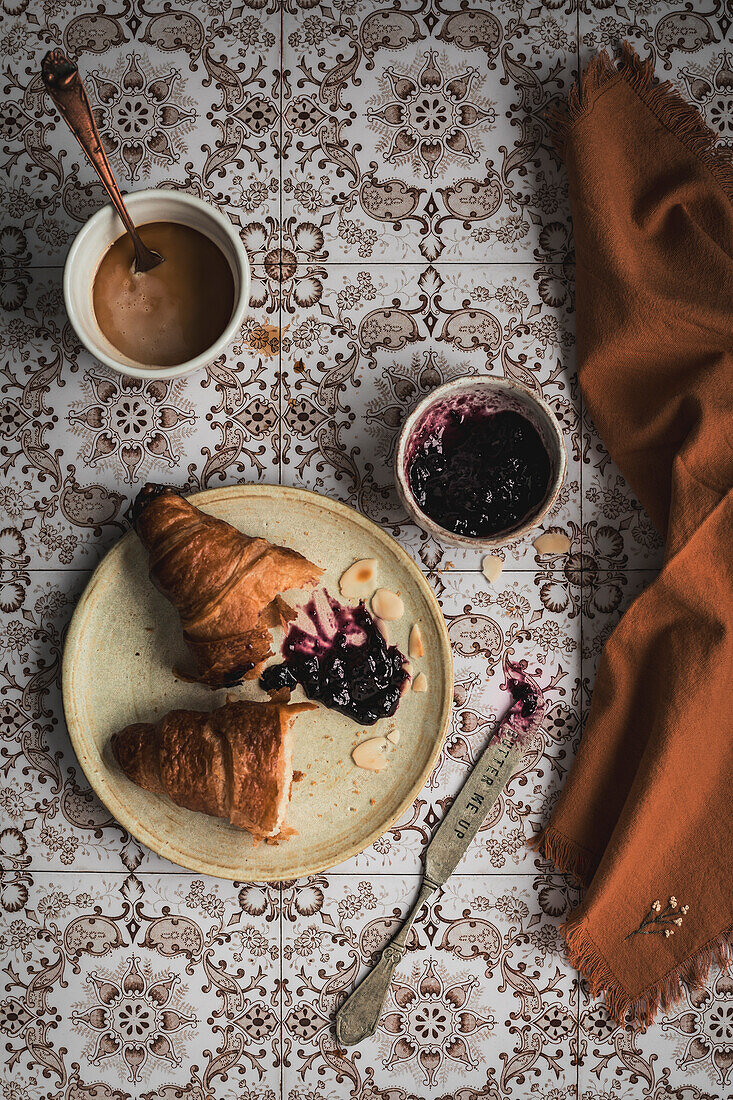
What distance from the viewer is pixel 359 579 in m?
1.52

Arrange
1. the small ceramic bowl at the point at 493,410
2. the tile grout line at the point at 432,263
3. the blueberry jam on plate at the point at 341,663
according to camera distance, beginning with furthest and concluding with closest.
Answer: the tile grout line at the point at 432,263, the blueberry jam on plate at the point at 341,663, the small ceramic bowl at the point at 493,410

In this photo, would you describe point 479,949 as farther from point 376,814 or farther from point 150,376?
point 150,376

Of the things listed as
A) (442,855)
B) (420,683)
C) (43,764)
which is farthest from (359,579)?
(43,764)

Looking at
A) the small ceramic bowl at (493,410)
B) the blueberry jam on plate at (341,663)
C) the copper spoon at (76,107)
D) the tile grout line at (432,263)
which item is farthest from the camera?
the tile grout line at (432,263)

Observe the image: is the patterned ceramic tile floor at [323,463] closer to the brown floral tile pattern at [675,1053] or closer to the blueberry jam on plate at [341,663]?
the brown floral tile pattern at [675,1053]

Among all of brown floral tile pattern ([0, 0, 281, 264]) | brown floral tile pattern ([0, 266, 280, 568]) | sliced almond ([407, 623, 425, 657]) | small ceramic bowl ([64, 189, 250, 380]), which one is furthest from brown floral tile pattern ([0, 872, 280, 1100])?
brown floral tile pattern ([0, 0, 281, 264])

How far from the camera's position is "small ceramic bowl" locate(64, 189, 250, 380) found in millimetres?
1384

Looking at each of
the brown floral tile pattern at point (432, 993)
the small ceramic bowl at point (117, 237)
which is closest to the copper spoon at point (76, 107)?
the small ceramic bowl at point (117, 237)

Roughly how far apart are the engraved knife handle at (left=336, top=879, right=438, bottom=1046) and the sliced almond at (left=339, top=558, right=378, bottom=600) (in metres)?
0.54

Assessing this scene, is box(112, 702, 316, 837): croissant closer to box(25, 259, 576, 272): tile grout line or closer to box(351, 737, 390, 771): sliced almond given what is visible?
box(351, 737, 390, 771): sliced almond

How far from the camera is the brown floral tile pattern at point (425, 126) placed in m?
1.60

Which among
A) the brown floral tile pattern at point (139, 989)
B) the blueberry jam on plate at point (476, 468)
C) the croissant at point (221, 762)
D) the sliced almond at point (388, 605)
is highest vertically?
the blueberry jam on plate at point (476, 468)

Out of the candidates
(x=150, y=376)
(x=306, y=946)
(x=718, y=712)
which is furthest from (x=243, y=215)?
(x=306, y=946)

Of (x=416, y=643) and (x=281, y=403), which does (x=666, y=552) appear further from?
(x=281, y=403)
